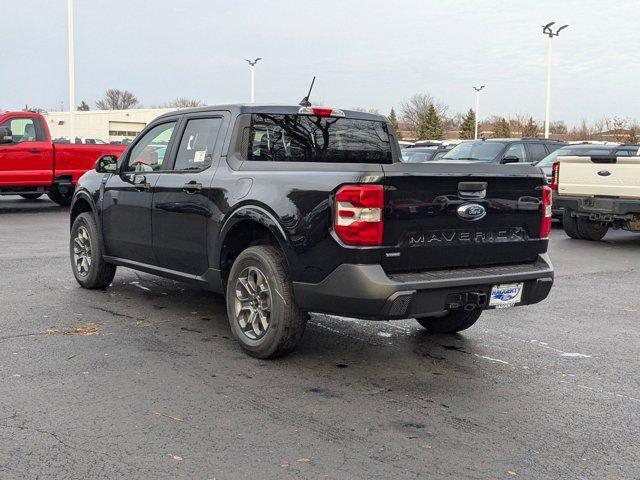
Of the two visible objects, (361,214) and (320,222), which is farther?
(320,222)

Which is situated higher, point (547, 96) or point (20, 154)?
point (547, 96)

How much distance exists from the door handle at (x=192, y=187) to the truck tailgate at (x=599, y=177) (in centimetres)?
860

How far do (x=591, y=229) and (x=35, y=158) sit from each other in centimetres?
1192

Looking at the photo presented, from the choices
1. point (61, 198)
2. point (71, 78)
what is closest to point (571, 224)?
point (61, 198)

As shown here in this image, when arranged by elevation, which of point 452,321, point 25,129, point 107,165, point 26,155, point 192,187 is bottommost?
point 452,321

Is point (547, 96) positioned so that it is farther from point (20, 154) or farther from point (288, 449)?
point (288, 449)

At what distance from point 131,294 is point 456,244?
12.9 ft

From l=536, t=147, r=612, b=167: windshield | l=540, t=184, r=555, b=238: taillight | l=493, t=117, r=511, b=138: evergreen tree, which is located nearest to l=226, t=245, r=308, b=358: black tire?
l=540, t=184, r=555, b=238: taillight

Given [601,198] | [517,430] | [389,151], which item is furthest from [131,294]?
[601,198]

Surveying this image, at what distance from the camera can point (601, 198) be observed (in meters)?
12.8

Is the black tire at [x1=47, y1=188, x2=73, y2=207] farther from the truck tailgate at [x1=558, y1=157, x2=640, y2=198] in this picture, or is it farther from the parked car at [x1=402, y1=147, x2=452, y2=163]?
the truck tailgate at [x1=558, y1=157, x2=640, y2=198]

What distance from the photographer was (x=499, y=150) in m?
16.8

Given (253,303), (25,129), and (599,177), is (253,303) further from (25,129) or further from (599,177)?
(25,129)

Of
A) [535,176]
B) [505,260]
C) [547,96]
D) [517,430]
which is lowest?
[517,430]
